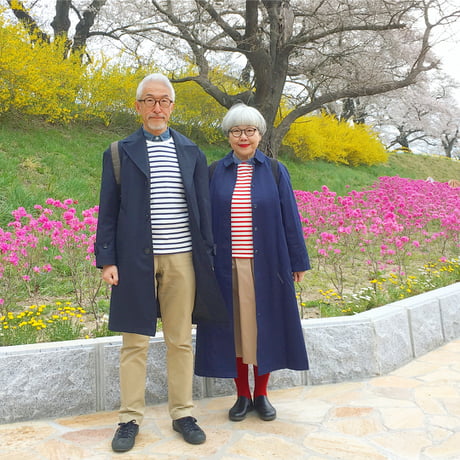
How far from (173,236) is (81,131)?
863 cm

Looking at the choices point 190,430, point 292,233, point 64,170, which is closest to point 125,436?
point 190,430

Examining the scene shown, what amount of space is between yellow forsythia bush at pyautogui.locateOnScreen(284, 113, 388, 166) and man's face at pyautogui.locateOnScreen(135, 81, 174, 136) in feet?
36.3

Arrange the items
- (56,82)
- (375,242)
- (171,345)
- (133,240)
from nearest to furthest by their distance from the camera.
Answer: (133,240) < (171,345) < (375,242) < (56,82)

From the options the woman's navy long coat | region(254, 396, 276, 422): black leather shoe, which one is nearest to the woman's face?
the woman's navy long coat

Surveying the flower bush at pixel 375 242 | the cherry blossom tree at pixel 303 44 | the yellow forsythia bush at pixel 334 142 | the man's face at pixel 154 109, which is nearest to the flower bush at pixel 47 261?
the man's face at pixel 154 109

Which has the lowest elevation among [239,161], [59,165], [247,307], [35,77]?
[247,307]

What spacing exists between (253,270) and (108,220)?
0.79 metres

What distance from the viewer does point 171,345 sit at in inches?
92.1

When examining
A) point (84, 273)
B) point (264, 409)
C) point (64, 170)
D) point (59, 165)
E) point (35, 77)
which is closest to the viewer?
point (264, 409)

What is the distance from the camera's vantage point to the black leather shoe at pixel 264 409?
100.0 inches

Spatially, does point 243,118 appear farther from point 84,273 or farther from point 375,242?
point 375,242

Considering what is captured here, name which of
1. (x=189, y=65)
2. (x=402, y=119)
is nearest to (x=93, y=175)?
(x=189, y=65)

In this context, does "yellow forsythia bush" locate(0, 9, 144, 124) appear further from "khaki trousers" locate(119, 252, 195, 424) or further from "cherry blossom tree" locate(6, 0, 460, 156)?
"khaki trousers" locate(119, 252, 195, 424)

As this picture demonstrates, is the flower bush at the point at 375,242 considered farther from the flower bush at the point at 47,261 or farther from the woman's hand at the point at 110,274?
the woman's hand at the point at 110,274
